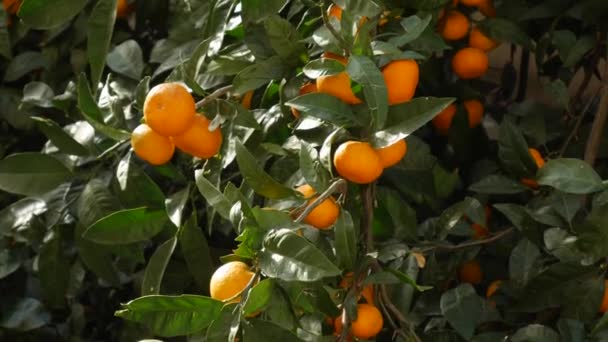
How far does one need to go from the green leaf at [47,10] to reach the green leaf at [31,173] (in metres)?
0.27

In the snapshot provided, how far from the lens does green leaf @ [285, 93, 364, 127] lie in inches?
27.6

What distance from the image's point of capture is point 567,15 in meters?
1.03

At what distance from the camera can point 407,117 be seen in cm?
70

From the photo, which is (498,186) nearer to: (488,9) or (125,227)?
(488,9)

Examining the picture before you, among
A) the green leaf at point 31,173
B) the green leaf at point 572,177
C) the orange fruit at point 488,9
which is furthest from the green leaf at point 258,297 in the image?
the orange fruit at point 488,9

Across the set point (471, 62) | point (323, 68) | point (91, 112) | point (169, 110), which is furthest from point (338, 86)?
point (471, 62)

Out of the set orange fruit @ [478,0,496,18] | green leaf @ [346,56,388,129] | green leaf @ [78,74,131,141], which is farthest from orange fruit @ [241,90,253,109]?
orange fruit @ [478,0,496,18]

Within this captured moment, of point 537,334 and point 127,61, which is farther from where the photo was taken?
point 127,61

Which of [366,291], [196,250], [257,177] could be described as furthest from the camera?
[196,250]

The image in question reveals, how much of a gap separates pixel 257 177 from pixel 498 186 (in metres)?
0.35

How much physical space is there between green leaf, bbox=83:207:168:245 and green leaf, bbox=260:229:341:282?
274mm

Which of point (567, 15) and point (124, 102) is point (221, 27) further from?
point (567, 15)

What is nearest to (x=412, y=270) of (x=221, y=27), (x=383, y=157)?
(x=383, y=157)

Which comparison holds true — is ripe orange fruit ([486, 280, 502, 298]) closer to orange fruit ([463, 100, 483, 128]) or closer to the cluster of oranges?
orange fruit ([463, 100, 483, 128])
